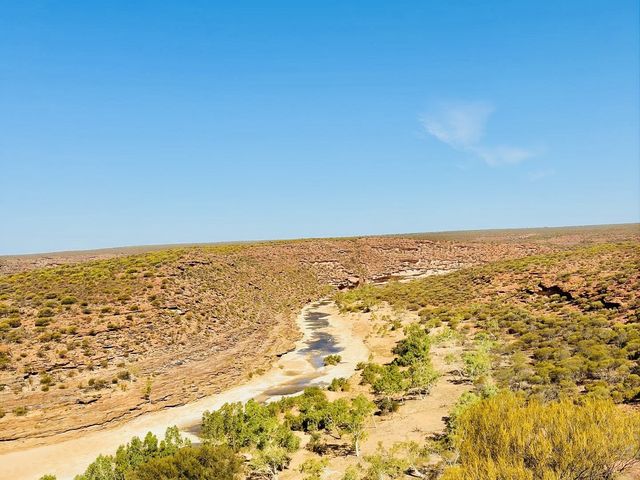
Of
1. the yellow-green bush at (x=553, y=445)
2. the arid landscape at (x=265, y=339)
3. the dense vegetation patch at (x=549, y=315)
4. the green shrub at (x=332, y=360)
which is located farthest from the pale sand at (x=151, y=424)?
the yellow-green bush at (x=553, y=445)

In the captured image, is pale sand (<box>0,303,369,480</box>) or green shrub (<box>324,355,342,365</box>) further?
green shrub (<box>324,355,342,365</box>)

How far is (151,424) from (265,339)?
18047mm

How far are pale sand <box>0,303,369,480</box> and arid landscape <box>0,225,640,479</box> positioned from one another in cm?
72

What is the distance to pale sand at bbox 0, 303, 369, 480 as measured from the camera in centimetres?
1795

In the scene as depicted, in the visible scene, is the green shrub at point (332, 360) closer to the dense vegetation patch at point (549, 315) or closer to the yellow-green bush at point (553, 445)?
the dense vegetation patch at point (549, 315)

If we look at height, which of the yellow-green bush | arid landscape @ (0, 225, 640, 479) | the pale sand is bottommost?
the pale sand

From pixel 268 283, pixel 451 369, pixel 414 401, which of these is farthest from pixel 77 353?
pixel 268 283

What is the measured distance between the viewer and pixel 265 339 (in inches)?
1567

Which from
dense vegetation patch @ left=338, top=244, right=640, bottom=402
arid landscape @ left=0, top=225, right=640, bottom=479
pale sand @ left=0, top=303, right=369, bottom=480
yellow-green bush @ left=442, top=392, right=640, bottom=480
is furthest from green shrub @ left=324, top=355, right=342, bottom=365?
yellow-green bush @ left=442, top=392, right=640, bottom=480

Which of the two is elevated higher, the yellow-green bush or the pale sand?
the yellow-green bush

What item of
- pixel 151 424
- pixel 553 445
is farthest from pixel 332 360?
pixel 553 445

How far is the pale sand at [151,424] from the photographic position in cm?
1795

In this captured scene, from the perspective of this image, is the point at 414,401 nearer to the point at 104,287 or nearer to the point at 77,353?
the point at 77,353

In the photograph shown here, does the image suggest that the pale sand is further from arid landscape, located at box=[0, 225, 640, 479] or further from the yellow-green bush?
the yellow-green bush
